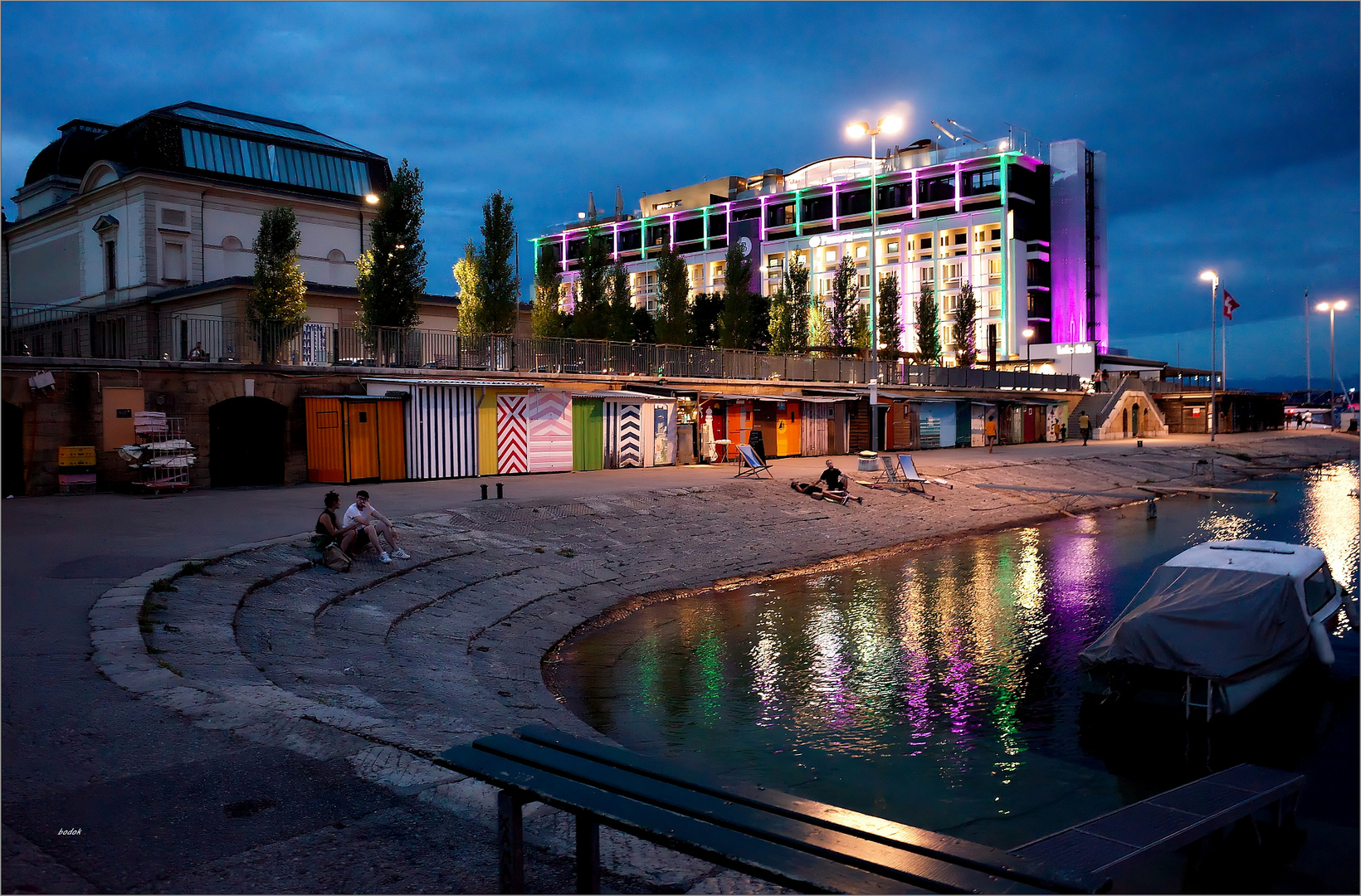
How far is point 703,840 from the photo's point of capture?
3.41m

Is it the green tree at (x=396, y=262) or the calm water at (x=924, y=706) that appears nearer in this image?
the calm water at (x=924, y=706)

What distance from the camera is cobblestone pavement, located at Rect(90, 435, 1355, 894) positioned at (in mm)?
5641

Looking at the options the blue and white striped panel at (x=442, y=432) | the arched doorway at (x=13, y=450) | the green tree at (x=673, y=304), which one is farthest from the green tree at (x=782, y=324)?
the arched doorway at (x=13, y=450)

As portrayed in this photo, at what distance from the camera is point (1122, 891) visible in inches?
227

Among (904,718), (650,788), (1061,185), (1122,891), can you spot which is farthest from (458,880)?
(1061,185)

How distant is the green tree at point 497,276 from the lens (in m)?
34.5

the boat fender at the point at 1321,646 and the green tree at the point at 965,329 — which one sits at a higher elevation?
the green tree at the point at 965,329

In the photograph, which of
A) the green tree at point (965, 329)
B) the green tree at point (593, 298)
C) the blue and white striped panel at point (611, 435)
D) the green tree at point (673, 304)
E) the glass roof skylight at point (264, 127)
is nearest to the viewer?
the blue and white striped panel at point (611, 435)

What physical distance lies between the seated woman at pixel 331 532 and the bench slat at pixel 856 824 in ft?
30.9

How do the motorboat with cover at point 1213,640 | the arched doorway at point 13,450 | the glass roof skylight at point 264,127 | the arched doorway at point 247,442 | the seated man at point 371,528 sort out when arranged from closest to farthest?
the motorboat with cover at point 1213,640 → the seated man at point 371,528 → the arched doorway at point 13,450 → the arched doorway at point 247,442 → the glass roof skylight at point 264,127

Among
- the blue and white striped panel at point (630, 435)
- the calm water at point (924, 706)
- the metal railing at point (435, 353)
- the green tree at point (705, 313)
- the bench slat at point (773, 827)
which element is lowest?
the calm water at point (924, 706)

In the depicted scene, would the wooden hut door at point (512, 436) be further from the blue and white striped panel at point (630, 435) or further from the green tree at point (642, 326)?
the green tree at point (642, 326)

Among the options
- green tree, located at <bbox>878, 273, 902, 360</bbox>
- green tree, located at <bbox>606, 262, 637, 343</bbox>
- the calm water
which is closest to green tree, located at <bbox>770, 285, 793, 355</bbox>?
green tree, located at <bbox>606, 262, 637, 343</bbox>

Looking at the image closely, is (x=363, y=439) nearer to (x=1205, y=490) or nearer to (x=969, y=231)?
(x=1205, y=490)
